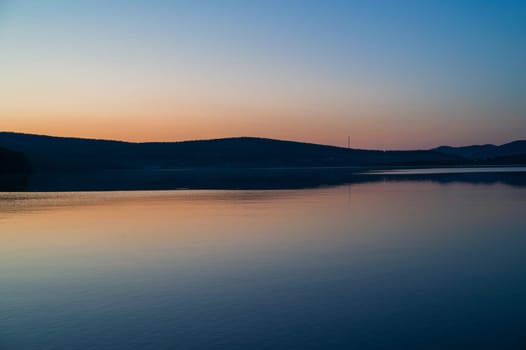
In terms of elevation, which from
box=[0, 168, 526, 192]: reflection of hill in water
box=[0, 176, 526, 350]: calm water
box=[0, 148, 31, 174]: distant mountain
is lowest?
box=[0, 176, 526, 350]: calm water

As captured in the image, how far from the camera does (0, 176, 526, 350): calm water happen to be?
5805 millimetres

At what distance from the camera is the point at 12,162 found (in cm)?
7219

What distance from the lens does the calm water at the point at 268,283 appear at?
580cm

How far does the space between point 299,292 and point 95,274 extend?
12.8 ft

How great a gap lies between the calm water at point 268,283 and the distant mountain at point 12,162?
62.6 meters

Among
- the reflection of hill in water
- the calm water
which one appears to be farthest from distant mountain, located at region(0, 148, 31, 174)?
the calm water

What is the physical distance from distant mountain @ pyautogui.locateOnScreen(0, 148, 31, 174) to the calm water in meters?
62.6

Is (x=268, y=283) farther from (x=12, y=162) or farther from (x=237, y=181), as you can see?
(x=12, y=162)

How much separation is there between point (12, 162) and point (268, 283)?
7393 cm

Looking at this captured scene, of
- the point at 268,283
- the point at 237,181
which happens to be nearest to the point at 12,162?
the point at 237,181

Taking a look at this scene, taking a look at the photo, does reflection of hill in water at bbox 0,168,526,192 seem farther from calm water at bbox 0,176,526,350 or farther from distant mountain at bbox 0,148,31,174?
distant mountain at bbox 0,148,31,174

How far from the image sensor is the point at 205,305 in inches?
275

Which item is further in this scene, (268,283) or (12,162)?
(12,162)

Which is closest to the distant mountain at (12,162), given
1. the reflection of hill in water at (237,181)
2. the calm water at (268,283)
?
Result: the reflection of hill in water at (237,181)
